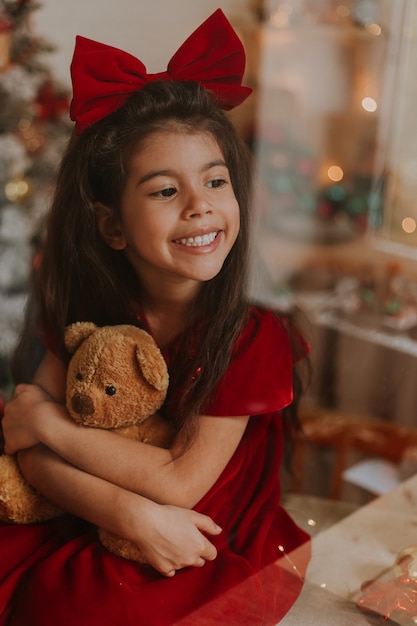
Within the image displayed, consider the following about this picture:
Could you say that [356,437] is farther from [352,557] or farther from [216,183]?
[216,183]

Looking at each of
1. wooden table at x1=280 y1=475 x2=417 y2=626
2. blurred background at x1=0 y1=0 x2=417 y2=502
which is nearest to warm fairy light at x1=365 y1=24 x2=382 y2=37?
blurred background at x1=0 y1=0 x2=417 y2=502

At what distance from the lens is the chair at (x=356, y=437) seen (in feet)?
3.81

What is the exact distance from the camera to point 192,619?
0.61m

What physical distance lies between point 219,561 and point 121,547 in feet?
0.29

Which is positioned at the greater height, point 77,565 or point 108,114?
point 108,114

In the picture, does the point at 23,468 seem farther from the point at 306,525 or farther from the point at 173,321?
the point at 306,525

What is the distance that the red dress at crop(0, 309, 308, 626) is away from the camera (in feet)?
1.96

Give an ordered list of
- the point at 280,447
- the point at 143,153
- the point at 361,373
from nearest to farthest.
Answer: the point at 143,153 → the point at 280,447 → the point at 361,373

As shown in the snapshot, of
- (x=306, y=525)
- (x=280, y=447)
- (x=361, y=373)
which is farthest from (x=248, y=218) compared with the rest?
(x=361, y=373)

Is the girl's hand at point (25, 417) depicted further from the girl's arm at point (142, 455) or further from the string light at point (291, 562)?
the string light at point (291, 562)

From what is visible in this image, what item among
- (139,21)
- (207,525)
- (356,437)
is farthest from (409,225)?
(207,525)

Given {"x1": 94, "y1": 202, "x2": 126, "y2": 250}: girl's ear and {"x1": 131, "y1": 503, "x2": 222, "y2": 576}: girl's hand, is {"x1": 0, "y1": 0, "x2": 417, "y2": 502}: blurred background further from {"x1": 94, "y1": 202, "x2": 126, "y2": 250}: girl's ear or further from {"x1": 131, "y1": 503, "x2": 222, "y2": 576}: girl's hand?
{"x1": 131, "y1": 503, "x2": 222, "y2": 576}: girl's hand

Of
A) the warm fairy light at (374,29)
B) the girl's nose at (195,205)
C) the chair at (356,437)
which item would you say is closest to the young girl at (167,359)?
the girl's nose at (195,205)

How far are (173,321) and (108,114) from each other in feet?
0.60
